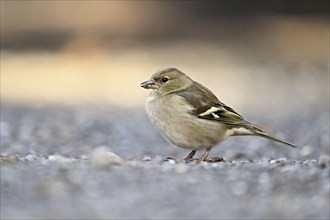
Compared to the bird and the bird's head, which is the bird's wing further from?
the bird's head

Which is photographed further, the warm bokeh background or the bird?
the warm bokeh background

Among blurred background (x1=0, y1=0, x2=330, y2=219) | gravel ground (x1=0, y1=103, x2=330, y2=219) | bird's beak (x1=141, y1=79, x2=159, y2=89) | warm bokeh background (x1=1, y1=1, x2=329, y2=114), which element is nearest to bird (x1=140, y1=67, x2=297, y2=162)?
bird's beak (x1=141, y1=79, x2=159, y2=89)

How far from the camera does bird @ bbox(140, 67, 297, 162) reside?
7555 mm

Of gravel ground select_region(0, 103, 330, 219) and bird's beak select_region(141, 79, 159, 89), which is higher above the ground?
bird's beak select_region(141, 79, 159, 89)

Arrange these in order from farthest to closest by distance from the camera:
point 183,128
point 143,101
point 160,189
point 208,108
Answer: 1. point 143,101
2. point 208,108
3. point 183,128
4. point 160,189

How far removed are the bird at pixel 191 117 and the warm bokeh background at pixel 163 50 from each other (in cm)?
565

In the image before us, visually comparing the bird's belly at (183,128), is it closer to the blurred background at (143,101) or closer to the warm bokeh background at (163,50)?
the blurred background at (143,101)

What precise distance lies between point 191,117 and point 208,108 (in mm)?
175

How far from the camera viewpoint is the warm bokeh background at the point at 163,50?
51.1 ft

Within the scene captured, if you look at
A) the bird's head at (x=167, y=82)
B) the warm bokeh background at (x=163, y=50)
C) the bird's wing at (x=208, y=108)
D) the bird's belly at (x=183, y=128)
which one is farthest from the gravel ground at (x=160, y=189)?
the warm bokeh background at (x=163, y=50)

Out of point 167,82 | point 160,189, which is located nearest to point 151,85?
point 167,82

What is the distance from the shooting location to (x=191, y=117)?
7.61m

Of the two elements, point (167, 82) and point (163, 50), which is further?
point (163, 50)

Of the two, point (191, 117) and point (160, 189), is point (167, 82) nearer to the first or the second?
point (191, 117)
